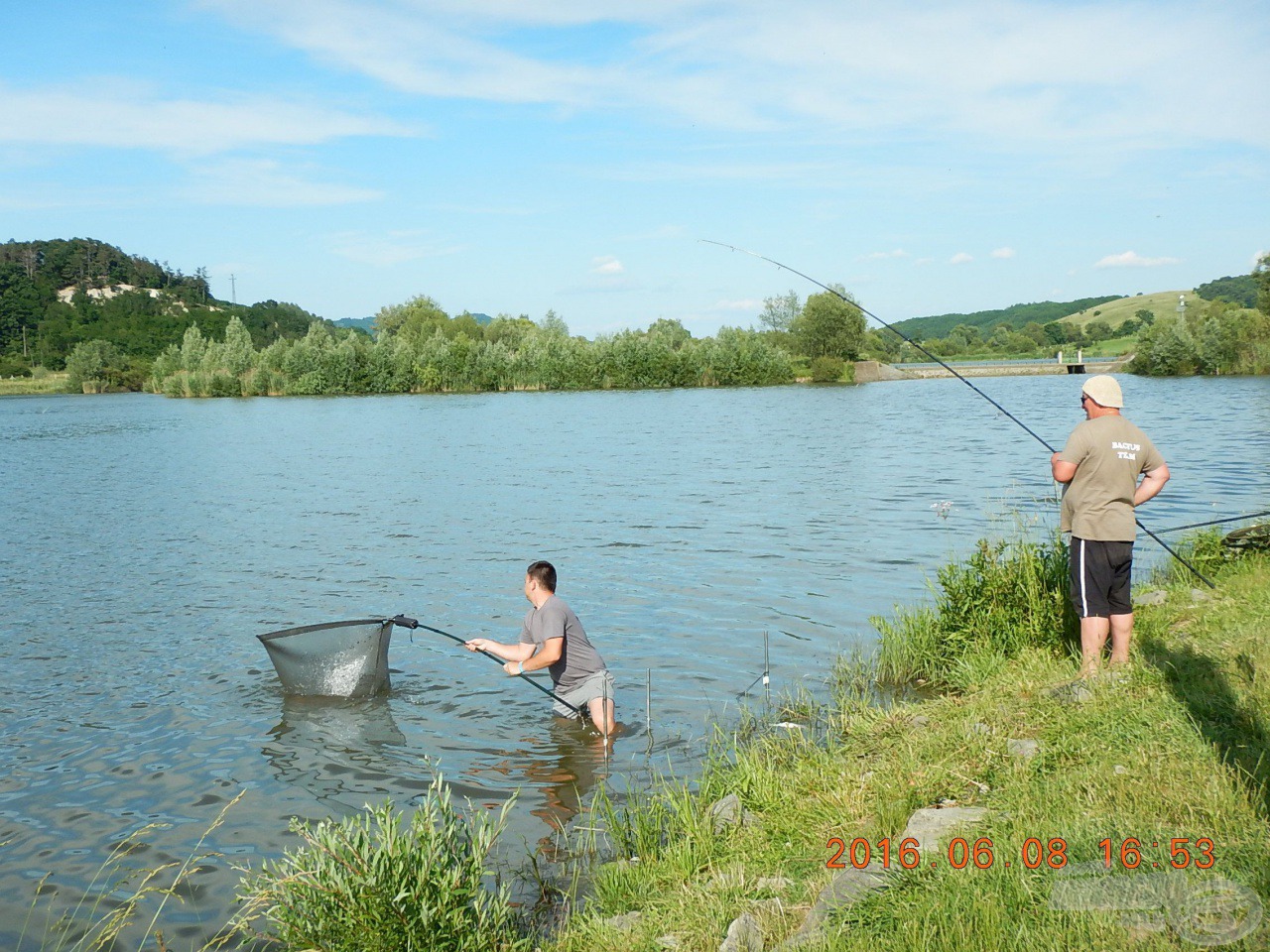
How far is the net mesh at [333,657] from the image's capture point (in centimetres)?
947

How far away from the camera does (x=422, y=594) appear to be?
1448 cm

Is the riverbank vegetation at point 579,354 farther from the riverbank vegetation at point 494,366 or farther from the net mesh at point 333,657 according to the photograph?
the net mesh at point 333,657

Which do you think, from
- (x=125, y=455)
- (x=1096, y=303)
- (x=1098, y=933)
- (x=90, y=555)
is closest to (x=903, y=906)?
(x=1098, y=933)

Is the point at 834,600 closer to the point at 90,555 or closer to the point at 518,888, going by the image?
the point at 518,888

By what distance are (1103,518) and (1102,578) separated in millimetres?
423

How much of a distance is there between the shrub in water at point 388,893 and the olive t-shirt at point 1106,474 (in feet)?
15.7

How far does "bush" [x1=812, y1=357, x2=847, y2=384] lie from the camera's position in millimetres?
94250

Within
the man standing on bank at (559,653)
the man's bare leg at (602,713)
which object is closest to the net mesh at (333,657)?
the man standing on bank at (559,653)

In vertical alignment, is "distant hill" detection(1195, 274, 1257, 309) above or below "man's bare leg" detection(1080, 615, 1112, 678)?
above

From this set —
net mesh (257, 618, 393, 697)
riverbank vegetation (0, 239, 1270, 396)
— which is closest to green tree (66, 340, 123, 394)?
→ riverbank vegetation (0, 239, 1270, 396)

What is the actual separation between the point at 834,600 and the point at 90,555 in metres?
13.5

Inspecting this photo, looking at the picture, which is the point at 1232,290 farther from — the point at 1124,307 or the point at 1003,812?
the point at 1003,812

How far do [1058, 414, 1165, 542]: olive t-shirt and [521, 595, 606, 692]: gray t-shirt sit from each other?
13.2ft

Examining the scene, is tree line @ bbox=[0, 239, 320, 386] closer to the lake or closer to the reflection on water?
the lake
